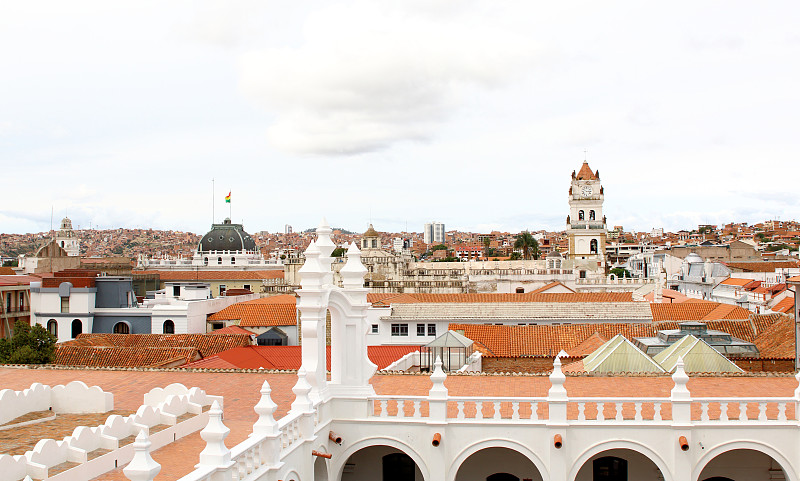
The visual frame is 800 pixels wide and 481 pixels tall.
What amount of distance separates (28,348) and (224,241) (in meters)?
68.1

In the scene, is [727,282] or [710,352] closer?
[710,352]

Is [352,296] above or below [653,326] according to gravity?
above

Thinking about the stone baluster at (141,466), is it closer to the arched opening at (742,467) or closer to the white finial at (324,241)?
the white finial at (324,241)

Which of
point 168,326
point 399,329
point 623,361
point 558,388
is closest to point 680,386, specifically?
point 558,388

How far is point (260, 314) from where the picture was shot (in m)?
38.0

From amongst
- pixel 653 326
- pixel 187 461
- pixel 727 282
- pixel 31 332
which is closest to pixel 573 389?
pixel 187 461

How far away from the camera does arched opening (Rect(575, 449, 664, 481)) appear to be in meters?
13.3

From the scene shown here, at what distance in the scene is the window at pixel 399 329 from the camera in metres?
35.2

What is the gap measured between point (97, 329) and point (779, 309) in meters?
36.4

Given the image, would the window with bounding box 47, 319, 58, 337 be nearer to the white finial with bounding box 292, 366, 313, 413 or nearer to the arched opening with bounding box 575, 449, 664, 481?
the white finial with bounding box 292, 366, 313, 413

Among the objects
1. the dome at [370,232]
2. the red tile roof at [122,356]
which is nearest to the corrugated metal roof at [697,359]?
the red tile roof at [122,356]

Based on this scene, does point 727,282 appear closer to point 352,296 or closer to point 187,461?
point 352,296

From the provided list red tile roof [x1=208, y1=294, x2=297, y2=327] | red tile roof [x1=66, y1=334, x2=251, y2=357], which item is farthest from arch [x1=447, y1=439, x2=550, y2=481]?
red tile roof [x1=208, y1=294, x2=297, y2=327]

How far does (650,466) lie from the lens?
13.3 meters
